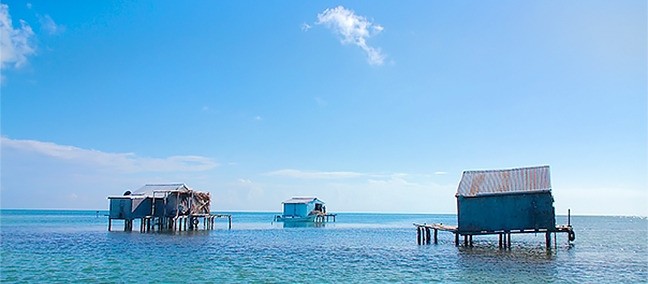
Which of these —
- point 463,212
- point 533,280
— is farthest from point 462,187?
point 533,280

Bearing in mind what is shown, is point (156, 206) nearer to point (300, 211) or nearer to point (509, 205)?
point (300, 211)

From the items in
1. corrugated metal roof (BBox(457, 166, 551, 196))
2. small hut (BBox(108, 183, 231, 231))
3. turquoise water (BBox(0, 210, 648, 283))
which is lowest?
turquoise water (BBox(0, 210, 648, 283))

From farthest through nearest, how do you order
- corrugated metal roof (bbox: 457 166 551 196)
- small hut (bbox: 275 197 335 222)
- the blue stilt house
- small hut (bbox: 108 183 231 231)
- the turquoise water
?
small hut (bbox: 275 197 335 222) < small hut (bbox: 108 183 231 231) < corrugated metal roof (bbox: 457 166 551 196) < the blue stilt house < the turquoise water

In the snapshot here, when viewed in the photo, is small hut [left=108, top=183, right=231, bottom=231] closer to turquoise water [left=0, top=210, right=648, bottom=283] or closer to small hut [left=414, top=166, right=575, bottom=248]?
turquoise water [left=0, top=210, right=648, bottom=283]

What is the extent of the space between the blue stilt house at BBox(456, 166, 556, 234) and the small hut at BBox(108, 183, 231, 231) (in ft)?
118

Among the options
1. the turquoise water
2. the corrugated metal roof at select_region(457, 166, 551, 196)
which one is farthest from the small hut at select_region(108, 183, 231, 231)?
the corrugated metal roof at select_region(457, 166, 551, 196)

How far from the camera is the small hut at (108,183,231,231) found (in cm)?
5972

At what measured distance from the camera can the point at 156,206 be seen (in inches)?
2421

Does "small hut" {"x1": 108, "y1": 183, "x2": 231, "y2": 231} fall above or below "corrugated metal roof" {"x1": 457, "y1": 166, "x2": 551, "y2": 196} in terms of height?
below

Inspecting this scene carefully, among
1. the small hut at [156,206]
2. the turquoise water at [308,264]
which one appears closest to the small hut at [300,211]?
the small hut at [156,206]

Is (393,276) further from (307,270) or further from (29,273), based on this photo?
(29,273)

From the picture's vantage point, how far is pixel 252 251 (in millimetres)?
38719

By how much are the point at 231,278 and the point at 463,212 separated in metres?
18.7

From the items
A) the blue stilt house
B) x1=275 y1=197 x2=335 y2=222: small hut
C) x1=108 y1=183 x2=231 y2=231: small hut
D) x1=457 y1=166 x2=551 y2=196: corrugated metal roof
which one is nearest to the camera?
the blue stilt house
